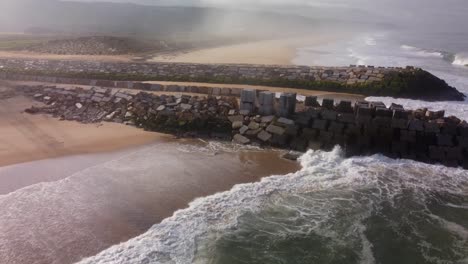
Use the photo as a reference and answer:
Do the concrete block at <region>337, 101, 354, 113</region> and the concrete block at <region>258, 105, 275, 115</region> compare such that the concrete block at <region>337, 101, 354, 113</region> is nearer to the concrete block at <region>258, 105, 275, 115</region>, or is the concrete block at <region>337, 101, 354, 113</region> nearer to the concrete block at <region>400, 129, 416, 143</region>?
the concrete block at <region>400, 129, 416, 143</region>

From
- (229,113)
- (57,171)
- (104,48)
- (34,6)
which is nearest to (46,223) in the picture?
(57,171)

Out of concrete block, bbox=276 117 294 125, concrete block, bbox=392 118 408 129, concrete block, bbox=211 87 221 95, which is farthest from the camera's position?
concrete block, bbox=211 87 221 95

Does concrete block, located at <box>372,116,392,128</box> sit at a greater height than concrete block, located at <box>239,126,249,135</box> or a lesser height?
greater

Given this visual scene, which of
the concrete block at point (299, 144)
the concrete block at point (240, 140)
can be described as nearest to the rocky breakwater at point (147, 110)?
the concrete block at point (240, 140)

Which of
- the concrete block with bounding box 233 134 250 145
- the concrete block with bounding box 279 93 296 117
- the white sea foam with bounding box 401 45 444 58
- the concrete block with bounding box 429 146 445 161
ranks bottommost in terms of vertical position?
the concrete block with bounding box 233 134 250 145

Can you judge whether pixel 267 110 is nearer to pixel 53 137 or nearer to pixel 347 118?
pixel 347 118

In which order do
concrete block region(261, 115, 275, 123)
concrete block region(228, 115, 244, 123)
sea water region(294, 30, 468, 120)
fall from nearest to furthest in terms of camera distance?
concrete block region(261, 115, 275, 123), concrete block region(228, 115, 244, 123), sea water region(294, 30, 468, 120)

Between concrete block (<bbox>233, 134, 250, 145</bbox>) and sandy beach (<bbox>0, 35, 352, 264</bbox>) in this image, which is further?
concrete block (<bbox>233, 134, 250, 145</bbox>)

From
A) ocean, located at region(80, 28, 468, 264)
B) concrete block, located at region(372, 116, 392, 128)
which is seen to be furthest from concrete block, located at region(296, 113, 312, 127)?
concrete block, located at region(372, 116, 392, 128)
